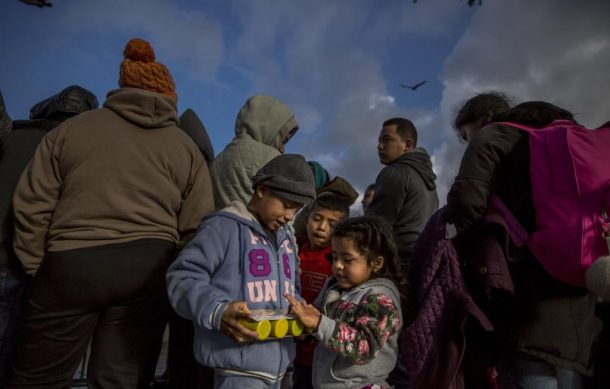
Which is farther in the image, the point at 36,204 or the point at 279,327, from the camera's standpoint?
the point at 36,204

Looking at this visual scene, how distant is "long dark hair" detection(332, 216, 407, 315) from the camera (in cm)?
218

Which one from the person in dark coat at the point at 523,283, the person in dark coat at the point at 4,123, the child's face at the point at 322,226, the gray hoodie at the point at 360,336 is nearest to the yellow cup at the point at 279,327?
the gray hoodie at the point at 360,336

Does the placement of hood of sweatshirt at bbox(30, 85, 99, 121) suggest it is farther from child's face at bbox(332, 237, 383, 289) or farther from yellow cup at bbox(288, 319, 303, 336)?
yellow cup at bbox(288, 319, 303, 336)

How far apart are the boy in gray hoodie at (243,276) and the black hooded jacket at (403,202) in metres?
1.12

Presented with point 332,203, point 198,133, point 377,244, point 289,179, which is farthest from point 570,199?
point 198,133

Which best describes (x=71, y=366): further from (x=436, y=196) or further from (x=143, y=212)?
(x=436, y=196)

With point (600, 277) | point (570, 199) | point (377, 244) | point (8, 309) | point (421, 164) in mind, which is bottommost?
point (8, 309)

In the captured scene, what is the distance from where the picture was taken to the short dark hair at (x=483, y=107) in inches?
86.4

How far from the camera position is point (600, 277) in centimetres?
138

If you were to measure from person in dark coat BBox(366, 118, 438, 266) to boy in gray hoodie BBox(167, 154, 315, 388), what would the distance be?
44.4 inches

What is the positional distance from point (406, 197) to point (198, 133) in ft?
4.94

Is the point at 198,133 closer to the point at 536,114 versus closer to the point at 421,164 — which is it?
the point at 421,164

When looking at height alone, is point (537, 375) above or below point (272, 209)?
below

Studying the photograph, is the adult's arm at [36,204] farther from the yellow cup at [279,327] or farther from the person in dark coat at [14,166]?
the yellow cup at [279,327]
